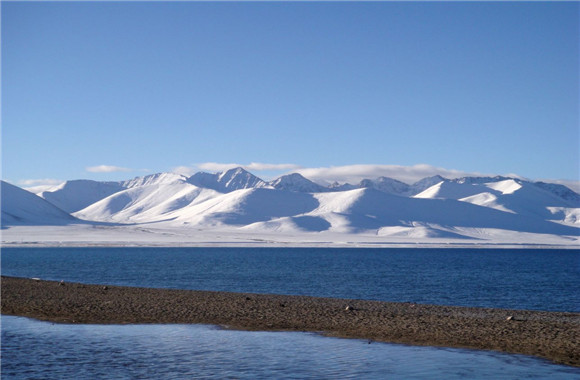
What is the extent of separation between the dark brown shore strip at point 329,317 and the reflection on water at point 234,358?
213 cm

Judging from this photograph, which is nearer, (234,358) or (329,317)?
(234,358)

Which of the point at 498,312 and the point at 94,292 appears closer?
the point at 498,312

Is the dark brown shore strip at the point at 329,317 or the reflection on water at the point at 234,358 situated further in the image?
the dark brown shore strip at the point at 329,317

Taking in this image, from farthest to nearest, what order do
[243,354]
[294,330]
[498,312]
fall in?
1. [498,312]
2. [294,330]
3. [243,354]

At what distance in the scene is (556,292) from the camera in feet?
188

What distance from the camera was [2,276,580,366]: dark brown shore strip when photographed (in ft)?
86.7

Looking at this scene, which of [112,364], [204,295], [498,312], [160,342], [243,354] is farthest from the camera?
[204,295]

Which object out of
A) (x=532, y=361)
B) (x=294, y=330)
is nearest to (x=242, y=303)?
(x=294, y=330)

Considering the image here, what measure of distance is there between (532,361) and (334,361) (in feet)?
21.6

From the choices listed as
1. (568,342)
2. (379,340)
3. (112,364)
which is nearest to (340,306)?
(379,340)

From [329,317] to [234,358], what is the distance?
11.2m

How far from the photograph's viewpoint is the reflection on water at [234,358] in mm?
20219

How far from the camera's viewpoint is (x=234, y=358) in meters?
22.6

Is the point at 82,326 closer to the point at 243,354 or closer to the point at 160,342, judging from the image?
the point at 160,342
